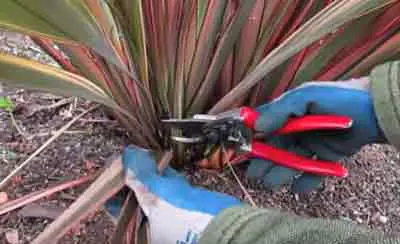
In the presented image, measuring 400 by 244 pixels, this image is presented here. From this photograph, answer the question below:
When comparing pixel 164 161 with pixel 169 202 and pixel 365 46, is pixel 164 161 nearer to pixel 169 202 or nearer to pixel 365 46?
pixel 169 202

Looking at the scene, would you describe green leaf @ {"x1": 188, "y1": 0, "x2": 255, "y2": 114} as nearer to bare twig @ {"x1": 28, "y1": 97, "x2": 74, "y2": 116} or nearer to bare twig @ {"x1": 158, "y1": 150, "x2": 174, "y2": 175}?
bare twig @ {"x1": 158, "y1": 150, "x2": 174, "y2": 175}

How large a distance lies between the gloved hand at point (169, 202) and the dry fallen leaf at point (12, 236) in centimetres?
22

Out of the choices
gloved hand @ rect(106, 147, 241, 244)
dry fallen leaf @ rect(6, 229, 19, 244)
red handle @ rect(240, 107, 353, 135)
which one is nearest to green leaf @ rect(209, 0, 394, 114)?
red handle @ rect(240, 107, 353, 135)

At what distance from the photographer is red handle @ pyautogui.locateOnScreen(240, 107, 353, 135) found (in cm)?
80

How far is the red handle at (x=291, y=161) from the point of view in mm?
895

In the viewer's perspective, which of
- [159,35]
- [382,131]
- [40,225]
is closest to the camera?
[382,131]

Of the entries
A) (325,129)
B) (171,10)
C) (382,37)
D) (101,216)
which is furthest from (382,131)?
(101,216)

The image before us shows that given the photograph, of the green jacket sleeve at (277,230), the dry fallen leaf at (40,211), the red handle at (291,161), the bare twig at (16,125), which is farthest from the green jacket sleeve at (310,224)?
the bare twig at (16,125)

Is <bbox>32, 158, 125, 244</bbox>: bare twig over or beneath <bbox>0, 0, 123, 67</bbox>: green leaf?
beneath

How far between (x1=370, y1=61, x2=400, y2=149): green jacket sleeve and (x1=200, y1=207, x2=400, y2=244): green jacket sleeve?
0.19m

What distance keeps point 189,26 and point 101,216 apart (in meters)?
0.34

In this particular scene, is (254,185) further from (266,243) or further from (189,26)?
(266,243)

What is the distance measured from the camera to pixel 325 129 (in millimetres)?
861

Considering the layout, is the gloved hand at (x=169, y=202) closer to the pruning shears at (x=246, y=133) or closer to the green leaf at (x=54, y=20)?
the pruning shears at (x=246, y=133)
